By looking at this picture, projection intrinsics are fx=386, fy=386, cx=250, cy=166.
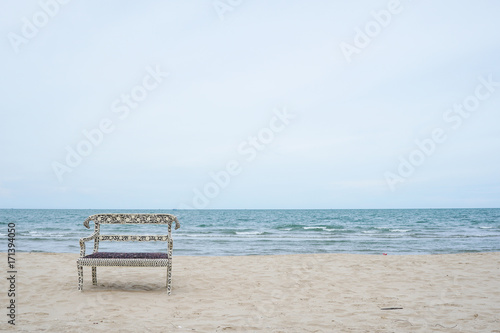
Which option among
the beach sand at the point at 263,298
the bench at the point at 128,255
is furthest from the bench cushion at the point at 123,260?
the beach sand at the point at 263,298

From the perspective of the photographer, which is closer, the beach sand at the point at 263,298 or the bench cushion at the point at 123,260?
the beach sand at the point at 263,298

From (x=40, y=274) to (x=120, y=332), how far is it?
4.34 m

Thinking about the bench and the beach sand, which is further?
the bench

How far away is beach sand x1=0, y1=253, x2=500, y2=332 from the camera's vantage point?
4.56 metres

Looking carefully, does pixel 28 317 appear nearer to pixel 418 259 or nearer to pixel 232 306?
pixel 232 306

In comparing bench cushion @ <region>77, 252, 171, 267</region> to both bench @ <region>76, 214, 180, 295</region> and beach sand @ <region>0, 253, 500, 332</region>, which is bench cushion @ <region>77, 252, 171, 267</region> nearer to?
bench @ <region>76, 214, 180, 295</region>

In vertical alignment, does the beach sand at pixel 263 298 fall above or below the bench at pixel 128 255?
below

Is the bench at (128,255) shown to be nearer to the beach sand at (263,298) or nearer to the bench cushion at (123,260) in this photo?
the bench cushion at (123,260)

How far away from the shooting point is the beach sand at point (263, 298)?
456 centimetres

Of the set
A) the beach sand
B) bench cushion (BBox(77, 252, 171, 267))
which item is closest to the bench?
bench cushion (BBox(77, 252, 171, 267))

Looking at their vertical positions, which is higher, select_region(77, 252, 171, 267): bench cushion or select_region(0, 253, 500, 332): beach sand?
select_region(77, 252, 171, 267): bench cushion

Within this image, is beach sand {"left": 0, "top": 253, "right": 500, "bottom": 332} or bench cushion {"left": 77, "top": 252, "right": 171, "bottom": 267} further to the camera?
bench cushion {"left": 77, "top": 252, "right": 171, "bottom": 267}

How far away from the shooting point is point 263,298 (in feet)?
19.8

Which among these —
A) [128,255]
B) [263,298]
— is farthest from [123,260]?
[263,298]
